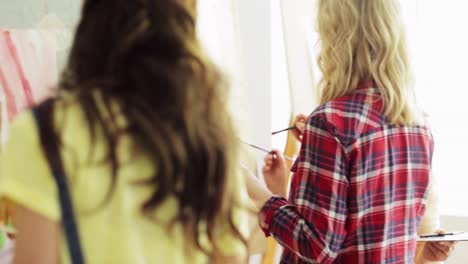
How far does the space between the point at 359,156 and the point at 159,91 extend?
1.91 feet

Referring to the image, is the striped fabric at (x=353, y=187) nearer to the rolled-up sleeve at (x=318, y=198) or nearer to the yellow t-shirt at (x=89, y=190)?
the rolled-up sleeve at (x=318, y=198)

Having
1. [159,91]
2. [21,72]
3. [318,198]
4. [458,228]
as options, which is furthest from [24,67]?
[458,228]

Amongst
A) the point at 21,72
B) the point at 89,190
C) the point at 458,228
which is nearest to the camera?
the point at 89,190

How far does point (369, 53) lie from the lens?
1309mm

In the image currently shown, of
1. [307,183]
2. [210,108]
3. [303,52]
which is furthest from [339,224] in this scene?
[303,52]

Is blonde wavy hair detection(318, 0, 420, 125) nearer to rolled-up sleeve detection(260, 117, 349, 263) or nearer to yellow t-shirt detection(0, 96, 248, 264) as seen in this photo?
rolled-up sleeve detection(260, 117, 349, 263)

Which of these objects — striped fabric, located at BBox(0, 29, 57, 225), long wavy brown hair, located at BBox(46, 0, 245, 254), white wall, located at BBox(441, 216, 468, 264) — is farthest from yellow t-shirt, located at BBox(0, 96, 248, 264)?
white wall, located at BBox(441, 216, 468, 264)

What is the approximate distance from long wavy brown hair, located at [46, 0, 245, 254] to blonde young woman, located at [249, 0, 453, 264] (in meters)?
0.47

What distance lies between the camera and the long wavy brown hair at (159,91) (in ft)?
2.43

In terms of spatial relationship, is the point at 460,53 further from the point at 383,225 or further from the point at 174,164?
the point at 174,164

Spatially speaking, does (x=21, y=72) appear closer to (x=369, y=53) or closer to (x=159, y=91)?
(x=159, y=91)

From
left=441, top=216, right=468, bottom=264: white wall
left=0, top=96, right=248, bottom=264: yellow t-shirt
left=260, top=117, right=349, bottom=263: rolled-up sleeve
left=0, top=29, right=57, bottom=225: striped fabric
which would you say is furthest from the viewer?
left=441, top=216, right=468, bottom=264: white wall

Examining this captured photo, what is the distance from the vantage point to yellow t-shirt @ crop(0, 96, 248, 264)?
0.71 m

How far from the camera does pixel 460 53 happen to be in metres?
2.46
